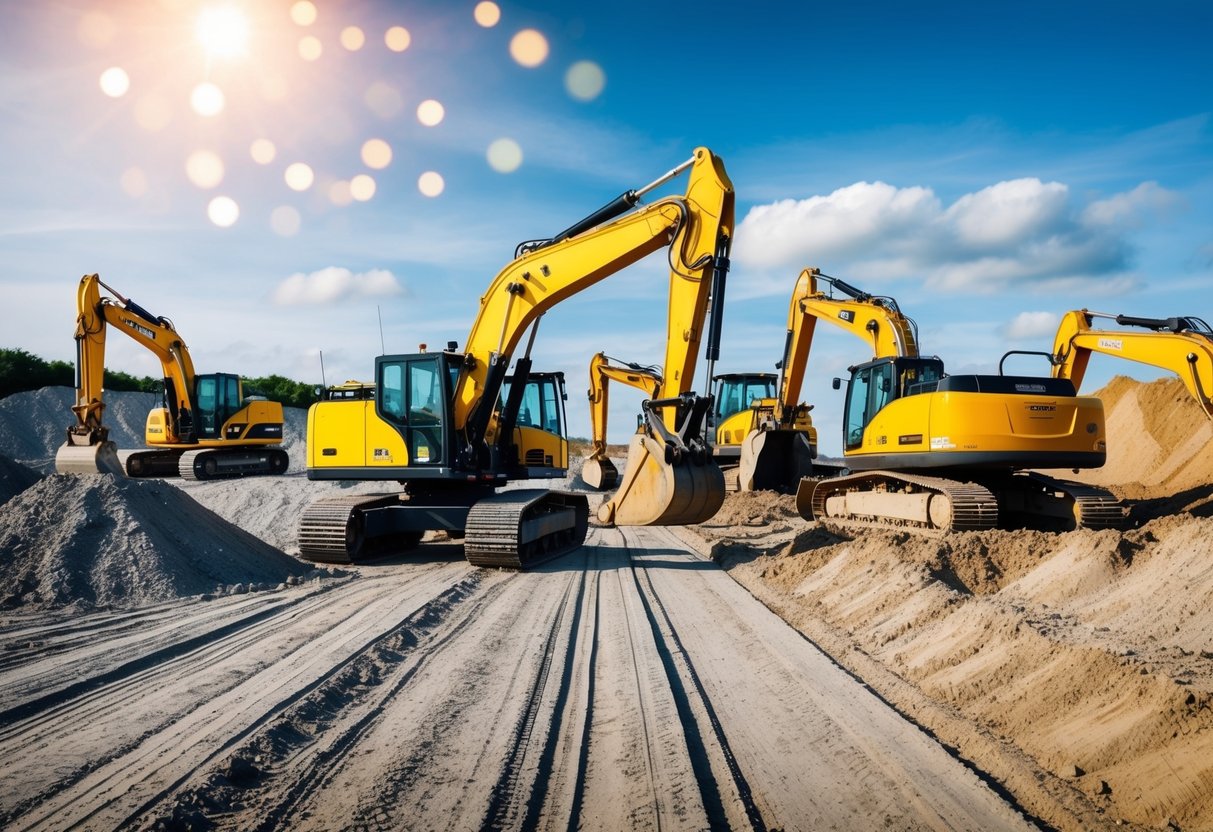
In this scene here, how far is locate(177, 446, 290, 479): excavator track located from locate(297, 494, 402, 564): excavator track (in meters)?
15.4

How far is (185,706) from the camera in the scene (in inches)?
195

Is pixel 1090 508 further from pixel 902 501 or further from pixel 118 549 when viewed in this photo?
pixel 118 549

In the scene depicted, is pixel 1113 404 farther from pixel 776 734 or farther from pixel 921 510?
pixel 776 734

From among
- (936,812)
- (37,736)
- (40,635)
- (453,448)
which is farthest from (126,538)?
(936,812)

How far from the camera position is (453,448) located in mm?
11703

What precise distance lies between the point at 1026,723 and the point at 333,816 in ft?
11.7

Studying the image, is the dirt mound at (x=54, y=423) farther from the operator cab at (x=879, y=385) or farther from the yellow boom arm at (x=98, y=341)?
the operator cab at (x=879, y=385)

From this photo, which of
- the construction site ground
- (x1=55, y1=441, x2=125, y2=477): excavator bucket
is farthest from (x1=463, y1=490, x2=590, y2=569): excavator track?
(x1=55, y1=441, x2=125, y2=477): excavator bucket

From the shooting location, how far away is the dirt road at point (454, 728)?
3.60 m

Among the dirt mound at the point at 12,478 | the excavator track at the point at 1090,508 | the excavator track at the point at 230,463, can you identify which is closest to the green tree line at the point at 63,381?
the excavator track at the point at 230,463

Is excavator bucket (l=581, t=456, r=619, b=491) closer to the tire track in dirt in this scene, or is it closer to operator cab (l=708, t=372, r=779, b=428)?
operator cab (l=708, t=372, r=779, b=428)

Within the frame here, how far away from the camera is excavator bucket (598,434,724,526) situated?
35.6 feet

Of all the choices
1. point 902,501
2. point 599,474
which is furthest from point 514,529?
point 599,474

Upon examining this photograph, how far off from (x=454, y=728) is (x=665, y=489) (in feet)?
21.3
